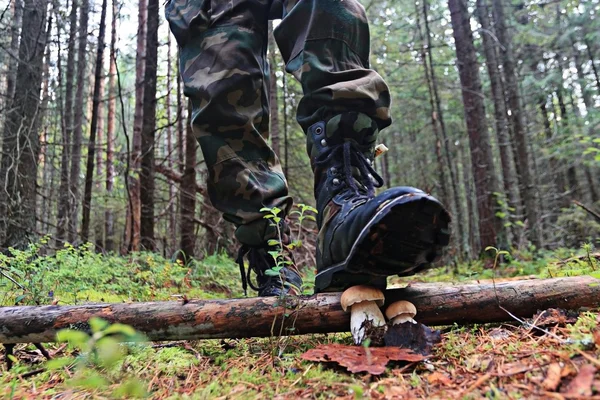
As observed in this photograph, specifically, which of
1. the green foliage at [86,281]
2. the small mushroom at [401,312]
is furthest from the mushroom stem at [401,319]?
the green foliage at [86,281]

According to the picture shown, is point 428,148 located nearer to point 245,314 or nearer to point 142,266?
point 142,266

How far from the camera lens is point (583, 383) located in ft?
2.56

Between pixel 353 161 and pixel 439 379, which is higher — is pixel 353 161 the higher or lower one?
the higher one

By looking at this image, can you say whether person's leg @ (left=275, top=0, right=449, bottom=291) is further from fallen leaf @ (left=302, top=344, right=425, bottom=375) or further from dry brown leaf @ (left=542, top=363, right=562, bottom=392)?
Result: dry brown leaf @ (left=542, top=363, right=562, bottom=392)

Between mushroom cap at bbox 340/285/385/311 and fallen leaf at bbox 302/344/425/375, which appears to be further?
mushroom cap at bbox 340/285/385/311

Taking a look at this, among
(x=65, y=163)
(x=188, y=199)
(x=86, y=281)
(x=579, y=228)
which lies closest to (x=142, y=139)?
(x=188, y=199)

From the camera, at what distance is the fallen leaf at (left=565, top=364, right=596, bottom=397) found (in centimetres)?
75

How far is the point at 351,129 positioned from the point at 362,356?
87cm

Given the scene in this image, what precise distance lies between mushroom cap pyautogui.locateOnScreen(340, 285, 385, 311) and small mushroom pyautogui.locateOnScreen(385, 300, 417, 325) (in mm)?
42

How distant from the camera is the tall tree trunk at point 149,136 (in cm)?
554

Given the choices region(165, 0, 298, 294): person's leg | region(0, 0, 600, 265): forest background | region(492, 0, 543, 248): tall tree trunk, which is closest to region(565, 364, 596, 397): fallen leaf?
region(165, 0, 298, 294): person's leg

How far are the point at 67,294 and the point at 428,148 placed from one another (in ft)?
60.6

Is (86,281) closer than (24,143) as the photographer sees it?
Yes

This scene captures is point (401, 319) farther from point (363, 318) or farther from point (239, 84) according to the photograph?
point (239, 84)
